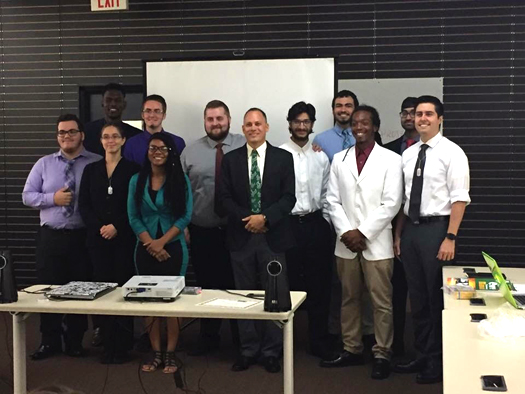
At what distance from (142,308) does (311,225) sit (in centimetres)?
174

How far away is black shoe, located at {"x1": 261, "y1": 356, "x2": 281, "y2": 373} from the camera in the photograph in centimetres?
409

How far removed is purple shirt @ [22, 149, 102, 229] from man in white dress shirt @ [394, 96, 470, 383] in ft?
7.19

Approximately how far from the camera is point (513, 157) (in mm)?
5414

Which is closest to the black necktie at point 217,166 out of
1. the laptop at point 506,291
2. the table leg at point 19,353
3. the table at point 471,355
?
the table leg at point 19,353

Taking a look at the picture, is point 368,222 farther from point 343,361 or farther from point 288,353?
point 288,353

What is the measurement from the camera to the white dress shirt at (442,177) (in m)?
3.79

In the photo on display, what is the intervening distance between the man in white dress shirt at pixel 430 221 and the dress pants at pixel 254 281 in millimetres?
842

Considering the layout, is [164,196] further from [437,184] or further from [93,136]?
[437,184]

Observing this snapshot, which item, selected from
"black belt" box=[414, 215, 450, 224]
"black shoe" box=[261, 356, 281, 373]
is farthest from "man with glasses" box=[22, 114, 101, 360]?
"black belt" box=[414, 215, 450, 224]

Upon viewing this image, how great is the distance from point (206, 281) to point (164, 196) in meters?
0.91

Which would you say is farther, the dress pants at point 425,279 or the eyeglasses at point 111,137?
the eyeglasses at point 111,137

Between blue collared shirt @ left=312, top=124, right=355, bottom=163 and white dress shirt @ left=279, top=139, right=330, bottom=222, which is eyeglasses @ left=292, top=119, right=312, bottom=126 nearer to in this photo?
white dress shirt @ left=279, top=139, right=330, bottom=222

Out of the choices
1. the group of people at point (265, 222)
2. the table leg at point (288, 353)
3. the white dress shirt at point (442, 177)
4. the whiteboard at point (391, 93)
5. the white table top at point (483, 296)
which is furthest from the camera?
the whiteboard at point (391, 93)

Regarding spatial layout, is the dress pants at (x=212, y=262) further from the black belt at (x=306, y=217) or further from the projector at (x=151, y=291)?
the projector at (x=151, y=291)
